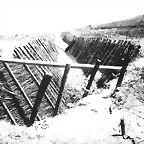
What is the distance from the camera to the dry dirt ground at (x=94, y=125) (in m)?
3.33

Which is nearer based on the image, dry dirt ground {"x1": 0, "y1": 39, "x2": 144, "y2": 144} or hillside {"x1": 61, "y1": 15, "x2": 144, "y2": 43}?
dry dirt ground {"x1": 0, "y1": 39, "x2": 144, "y2": 144}

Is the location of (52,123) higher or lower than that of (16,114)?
higher

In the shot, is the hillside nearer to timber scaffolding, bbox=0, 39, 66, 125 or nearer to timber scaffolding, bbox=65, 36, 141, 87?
timber scaffolding, bbox=65, 36, 141, 87

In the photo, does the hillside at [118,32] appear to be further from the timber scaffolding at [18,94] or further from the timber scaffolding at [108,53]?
the timber scaffolding at [18,94]

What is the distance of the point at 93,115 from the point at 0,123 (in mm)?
2486

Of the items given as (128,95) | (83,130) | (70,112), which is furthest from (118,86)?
(83,130)

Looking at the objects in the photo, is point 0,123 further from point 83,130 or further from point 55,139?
point 83,130

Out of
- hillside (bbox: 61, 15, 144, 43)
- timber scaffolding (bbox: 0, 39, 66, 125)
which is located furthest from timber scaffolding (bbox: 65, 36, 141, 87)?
timber scaffolding (bbox: 0, 39, 66, 125)

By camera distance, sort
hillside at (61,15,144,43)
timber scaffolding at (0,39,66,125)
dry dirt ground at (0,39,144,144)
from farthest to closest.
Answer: hillside at (61,15,144,43) < timber scaffolding at (0,39,66,125) < dry dirt ground at (0,39,144,144)

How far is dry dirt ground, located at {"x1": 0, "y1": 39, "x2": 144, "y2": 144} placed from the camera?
3.33 m

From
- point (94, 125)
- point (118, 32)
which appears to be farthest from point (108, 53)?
point (118, 32)

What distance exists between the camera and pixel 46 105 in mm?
5016

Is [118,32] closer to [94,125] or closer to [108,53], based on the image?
[108,53]

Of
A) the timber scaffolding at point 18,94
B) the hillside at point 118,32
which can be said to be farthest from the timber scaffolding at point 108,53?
the timber scaffolding at point 18,94
